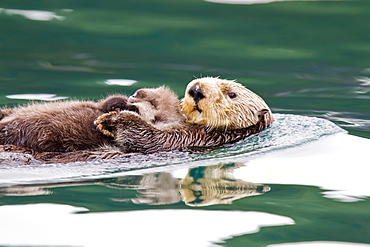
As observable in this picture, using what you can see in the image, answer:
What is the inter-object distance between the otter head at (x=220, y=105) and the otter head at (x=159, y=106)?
0.09 m

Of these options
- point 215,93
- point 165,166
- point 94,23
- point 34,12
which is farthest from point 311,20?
point 165,166

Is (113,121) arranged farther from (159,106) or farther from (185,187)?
(185,187)

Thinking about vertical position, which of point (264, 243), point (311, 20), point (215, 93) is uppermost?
point (311, 20)

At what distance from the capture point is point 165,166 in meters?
5.90

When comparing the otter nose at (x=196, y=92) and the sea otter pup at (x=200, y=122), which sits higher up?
the otter nose at (x=196, y=92)

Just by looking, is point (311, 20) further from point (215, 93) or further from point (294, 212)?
point (294, 212)

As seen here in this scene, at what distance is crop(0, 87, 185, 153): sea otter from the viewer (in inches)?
226

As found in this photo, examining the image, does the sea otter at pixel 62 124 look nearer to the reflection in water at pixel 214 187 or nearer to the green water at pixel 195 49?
the reflection in water at pixel 214 187

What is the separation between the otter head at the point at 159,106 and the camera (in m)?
6.39

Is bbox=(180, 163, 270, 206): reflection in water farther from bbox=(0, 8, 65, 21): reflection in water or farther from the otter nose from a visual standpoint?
bbox=(0, 8, 65, 21): reflection in water

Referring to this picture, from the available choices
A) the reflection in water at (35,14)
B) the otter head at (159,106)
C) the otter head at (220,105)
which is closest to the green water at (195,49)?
the reflection in water at (35,14)

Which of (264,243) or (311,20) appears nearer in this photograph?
(264,243)

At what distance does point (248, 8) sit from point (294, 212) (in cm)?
613

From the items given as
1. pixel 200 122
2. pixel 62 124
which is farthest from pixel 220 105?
pixel 62 124
